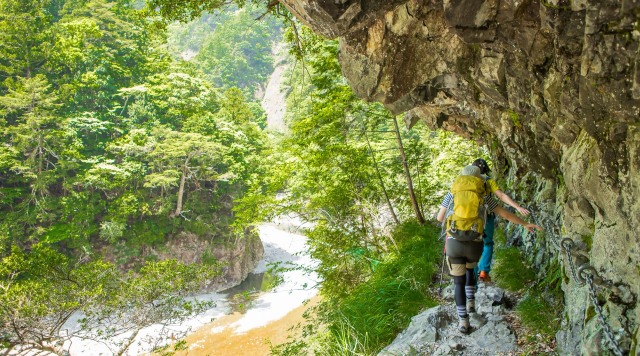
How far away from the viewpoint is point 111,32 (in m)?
23.4

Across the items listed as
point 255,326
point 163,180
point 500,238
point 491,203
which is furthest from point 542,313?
point 163,180

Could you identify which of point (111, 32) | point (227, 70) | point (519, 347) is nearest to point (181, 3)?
point (519, 347)

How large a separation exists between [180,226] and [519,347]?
2000 centimetres

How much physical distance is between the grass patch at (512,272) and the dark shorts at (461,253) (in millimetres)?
1299

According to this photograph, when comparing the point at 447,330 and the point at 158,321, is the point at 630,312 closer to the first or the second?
the point at 447,330

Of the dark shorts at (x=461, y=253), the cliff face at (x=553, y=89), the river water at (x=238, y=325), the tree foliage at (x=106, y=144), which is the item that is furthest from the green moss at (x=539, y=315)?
the tree foliage at (x=106, y=144)

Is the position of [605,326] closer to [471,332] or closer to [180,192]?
[471,332]

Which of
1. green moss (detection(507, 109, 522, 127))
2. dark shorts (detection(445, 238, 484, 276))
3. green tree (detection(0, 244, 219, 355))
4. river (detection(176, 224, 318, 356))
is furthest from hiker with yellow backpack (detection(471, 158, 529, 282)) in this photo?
river (detection(176, 224, 318, 356))

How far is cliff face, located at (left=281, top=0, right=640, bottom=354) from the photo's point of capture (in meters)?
2.26

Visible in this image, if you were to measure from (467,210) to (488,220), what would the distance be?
4.15ft

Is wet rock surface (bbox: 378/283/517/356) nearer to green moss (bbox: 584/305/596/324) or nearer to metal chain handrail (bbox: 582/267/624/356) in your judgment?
green moss (bbox: 584/305/596/324)

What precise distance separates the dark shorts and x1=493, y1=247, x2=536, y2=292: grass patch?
4.26 feet

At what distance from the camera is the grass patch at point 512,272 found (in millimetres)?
4848

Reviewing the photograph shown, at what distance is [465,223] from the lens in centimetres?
368
